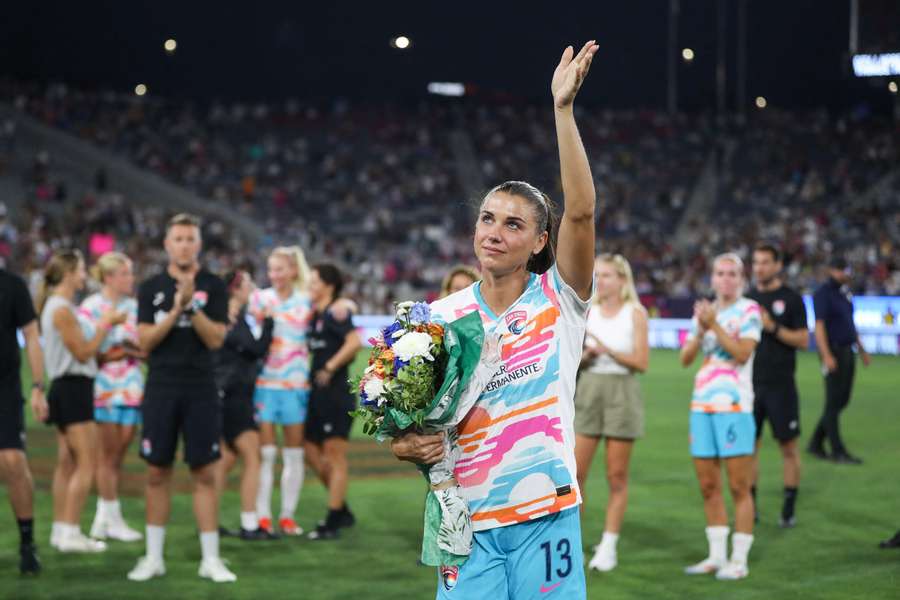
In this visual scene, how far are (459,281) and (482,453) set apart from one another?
4802 mm

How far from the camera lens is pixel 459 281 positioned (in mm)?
8422

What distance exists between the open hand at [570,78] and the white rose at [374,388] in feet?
3.47

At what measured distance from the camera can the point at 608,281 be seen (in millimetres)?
8281

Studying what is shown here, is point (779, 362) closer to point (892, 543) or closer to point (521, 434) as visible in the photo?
point (892, 543)

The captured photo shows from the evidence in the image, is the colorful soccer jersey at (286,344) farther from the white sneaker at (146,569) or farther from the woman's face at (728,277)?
the woman's face at (728,277)

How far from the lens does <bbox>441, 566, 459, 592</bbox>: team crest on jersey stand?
3602mm

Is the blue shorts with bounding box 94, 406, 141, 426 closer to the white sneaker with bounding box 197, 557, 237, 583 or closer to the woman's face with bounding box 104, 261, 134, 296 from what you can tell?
the woman's face with bounding box 104, 261, 134, 296

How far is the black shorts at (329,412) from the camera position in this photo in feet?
30.0

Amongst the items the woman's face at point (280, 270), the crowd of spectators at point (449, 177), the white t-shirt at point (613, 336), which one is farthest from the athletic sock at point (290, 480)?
the crowd of spectators at point (449, 177)

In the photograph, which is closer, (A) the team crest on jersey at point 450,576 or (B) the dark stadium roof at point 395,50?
(A) the team crest on jersey at point 450,576

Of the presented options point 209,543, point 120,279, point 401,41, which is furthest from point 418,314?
point 401,41

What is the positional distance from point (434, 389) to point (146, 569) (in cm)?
482

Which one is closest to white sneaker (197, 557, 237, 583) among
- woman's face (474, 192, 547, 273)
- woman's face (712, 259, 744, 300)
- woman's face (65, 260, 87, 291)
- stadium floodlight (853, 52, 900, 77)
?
woman's face (65, 260, 87, 291)

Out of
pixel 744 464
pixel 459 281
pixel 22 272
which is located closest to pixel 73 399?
pixel 459 281
